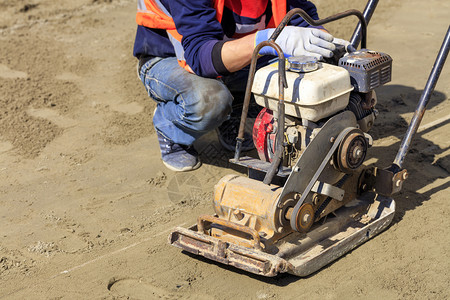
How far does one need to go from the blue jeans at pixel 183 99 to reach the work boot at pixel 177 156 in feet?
0.28

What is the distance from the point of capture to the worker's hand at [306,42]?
327 cm

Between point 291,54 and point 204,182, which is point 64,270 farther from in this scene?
point 291,54

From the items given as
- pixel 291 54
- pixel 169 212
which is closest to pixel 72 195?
pixel 169 212

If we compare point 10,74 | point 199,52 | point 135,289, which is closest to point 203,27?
point 199,52

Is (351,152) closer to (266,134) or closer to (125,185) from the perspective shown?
(266,134)

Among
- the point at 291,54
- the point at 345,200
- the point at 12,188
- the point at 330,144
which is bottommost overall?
the point at 12,188

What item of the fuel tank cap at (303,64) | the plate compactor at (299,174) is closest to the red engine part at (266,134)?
the plate compactor at (299,174)

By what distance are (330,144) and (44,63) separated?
12.9ft

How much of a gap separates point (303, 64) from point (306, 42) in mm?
218

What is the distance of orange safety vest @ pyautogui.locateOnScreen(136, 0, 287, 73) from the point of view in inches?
158

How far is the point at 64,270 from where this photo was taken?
3363 millimetres

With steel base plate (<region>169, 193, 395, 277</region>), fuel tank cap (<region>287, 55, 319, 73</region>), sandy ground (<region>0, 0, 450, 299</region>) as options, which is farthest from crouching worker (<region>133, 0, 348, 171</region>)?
steel base plate (<region>169, 193, 395, 277</region>)

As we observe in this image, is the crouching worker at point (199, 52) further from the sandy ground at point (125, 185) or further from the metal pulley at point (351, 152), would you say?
the metal pulley at point (351, 152)

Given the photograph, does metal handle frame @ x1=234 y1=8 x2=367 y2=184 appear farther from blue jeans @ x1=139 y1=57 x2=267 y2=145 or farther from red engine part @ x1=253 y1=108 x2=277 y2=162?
blue jeans @ x1=139 y1=57 x2=267 y2=145
